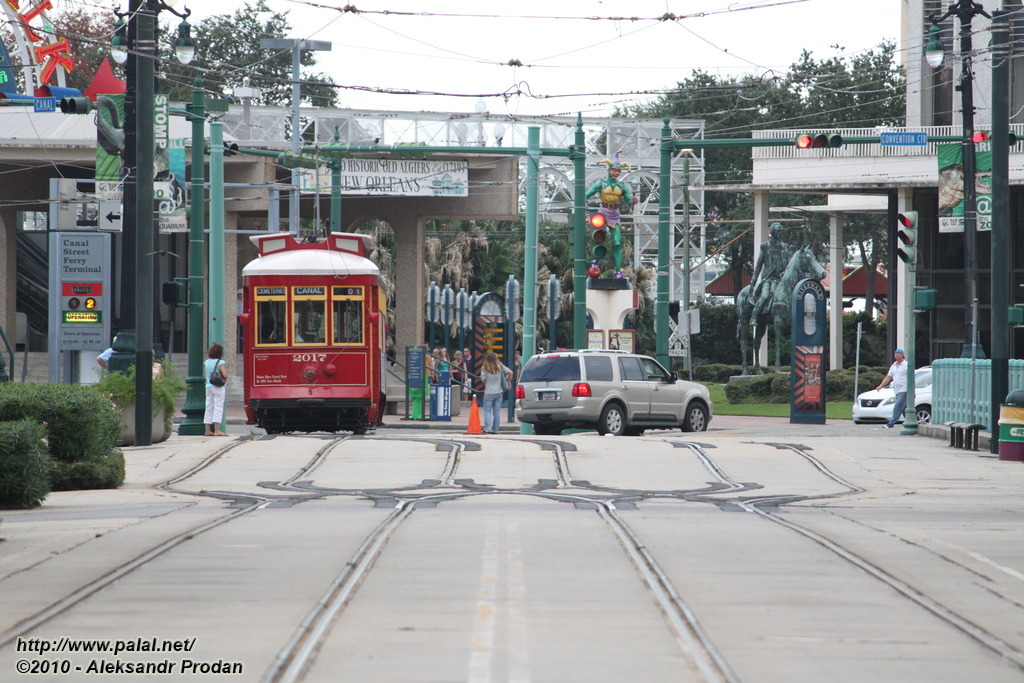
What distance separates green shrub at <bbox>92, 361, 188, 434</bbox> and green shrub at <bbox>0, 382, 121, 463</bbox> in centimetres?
414

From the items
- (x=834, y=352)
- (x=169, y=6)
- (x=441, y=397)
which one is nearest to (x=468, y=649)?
(x=169, y=6)

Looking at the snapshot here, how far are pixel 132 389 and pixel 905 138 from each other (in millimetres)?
15292

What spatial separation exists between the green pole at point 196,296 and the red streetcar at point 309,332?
3.11 ft

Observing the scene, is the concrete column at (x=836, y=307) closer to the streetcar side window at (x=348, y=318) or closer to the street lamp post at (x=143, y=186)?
the streetcar side window at (x=348, y=318)

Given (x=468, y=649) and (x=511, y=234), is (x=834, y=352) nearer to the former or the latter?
(x=511, y=234)

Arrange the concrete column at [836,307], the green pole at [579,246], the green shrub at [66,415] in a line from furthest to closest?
the concrete column at [836,307], the green pole at [579,246], the green shrub at [66,415]

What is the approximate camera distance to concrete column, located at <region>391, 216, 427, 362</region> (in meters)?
43.6

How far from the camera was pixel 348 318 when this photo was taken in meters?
24.8

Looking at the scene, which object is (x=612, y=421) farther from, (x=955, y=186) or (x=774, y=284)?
(x=774, y=284)

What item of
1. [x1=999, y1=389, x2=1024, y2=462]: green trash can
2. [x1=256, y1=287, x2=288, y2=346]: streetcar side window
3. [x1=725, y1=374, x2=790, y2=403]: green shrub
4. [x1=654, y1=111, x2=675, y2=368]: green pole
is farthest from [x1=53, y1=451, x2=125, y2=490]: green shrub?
[x1=725, y1=374, x2=790, y2=403]: green shrub

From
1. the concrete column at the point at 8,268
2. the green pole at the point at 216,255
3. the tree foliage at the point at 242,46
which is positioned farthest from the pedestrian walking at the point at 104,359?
the tree foliage at the point at 242,46

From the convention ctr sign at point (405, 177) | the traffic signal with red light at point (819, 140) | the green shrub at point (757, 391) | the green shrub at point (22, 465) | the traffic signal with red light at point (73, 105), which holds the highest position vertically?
the convention ctr sign at point (405, 177)

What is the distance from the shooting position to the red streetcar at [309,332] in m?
24.6

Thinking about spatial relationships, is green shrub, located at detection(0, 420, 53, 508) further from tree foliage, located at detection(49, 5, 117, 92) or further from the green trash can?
tree foliage, located at detection(49, 5, 117, 92)
